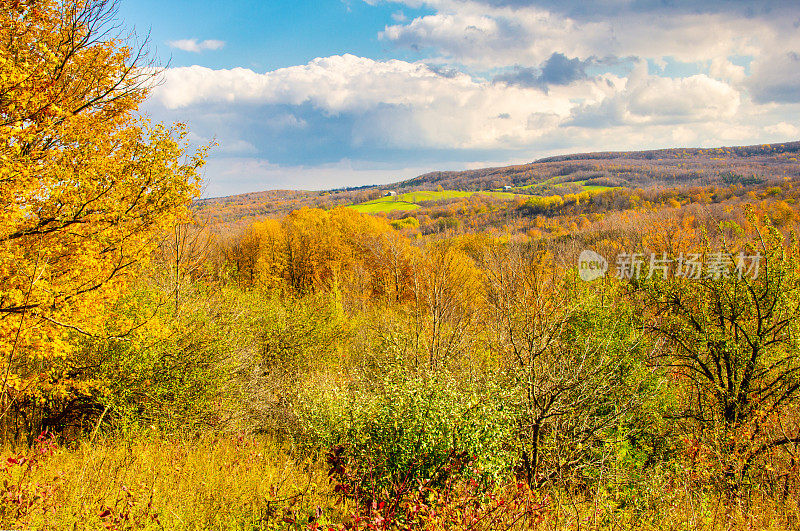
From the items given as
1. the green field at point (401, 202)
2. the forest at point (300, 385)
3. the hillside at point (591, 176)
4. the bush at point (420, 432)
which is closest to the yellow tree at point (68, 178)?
the forest at point (300, 385)

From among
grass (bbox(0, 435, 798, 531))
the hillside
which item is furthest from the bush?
the hillside

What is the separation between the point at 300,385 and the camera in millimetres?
15156

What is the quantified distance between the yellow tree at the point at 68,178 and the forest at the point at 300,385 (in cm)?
4

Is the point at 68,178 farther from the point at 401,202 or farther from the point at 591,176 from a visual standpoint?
the point at 591,176

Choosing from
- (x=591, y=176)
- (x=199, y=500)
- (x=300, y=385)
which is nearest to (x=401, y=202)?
(x=591, y=176)

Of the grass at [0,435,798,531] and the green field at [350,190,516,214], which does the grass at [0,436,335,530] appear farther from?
the green field at [350,190,516,214]

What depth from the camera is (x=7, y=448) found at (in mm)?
7441

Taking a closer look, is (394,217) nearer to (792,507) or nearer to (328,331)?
(328,331)

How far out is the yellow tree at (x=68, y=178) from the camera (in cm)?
561

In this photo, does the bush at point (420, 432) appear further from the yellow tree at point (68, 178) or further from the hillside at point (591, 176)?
the hillside at point (591, 176)

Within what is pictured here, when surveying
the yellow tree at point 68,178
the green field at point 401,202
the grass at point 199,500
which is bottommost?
the grass at point 199,500

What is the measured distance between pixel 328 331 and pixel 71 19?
15238 mm

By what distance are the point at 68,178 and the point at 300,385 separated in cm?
1081

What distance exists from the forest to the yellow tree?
4 cm
